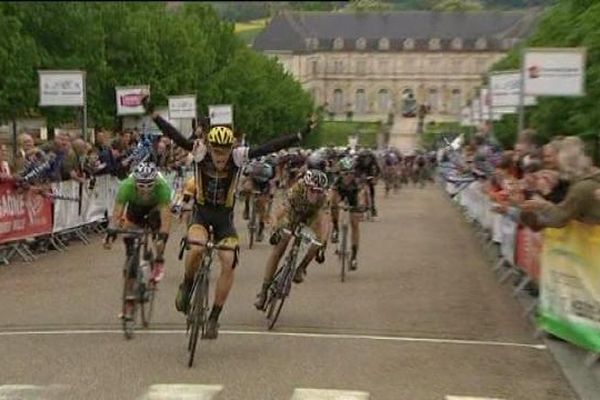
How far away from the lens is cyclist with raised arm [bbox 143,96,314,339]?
11906mm

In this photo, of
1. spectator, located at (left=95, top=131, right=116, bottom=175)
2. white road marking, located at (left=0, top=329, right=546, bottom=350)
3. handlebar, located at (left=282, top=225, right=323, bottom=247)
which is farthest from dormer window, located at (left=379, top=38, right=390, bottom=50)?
white road marking, located at (left=0, top=329, right=546, bottom=350)

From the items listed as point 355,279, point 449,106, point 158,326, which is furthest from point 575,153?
point 449,106

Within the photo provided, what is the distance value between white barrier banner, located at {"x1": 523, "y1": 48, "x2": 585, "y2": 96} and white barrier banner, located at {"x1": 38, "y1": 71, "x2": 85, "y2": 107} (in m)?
10.7

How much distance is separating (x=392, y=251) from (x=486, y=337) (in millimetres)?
10896

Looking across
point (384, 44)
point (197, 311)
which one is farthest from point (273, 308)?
point (384, 44)

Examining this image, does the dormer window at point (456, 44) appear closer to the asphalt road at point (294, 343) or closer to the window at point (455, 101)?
the window at point (455, 101)

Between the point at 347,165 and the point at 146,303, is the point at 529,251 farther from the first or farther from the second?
the point at 146,303

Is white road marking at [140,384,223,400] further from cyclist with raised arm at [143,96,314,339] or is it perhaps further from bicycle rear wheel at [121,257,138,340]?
bicycle rear wheel at [121,257,138,340]

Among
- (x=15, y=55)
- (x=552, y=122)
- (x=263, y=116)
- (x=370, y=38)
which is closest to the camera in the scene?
(x=552, y=122)

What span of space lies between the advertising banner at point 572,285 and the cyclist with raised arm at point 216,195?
114 inches

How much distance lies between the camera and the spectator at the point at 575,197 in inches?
465

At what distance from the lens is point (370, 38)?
336 ft

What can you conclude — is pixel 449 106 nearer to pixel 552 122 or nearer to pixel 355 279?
pixel 552 122

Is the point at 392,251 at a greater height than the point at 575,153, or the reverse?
the point at 575,153
